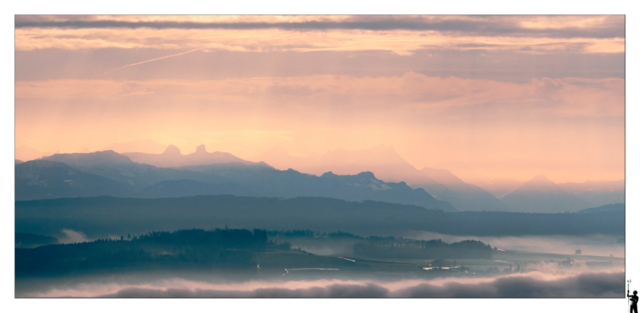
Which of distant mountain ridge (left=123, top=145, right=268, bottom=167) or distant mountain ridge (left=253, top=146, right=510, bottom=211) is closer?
distant mountain ridge (left=123, top=145, right=268, bottom=167)

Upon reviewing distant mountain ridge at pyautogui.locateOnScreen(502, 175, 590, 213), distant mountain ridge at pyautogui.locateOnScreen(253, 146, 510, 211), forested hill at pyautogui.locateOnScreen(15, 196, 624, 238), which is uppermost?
distant mountain ridge at pyautogui.locateOnScreen(253, 146, 510, 211)

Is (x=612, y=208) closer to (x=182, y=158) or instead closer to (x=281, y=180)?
(x=281, y=180)

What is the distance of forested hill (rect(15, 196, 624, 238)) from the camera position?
527 inches

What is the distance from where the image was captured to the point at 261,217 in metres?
13.5

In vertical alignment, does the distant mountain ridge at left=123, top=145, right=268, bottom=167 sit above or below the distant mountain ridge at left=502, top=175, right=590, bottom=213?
above

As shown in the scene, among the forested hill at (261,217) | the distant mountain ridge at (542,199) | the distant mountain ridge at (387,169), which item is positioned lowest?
the forested hill at (261,217)

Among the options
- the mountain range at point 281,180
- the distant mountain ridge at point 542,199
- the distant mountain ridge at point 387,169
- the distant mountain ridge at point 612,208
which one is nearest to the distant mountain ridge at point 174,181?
the mountain range at point 281,180

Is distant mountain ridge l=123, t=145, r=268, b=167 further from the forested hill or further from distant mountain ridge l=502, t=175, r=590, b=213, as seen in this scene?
distant mountain ridge l=502, t=175, r=590, b=213

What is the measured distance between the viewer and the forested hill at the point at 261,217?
43.9 ft

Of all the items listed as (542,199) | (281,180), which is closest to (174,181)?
(281,180)

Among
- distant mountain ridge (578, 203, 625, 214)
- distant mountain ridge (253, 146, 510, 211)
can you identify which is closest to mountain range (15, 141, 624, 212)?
distant mountain ridge (253, 146, 510, 211)

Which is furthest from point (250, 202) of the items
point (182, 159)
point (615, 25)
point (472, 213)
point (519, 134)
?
point (615, 25)

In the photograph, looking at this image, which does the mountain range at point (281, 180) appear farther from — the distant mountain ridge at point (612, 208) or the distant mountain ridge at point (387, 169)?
the distant mountain ridge at point (612, 208)

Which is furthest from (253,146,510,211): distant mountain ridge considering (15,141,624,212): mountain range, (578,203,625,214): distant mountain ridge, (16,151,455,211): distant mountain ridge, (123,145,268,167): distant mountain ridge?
(578,203,625,214): distant mountain ridge
